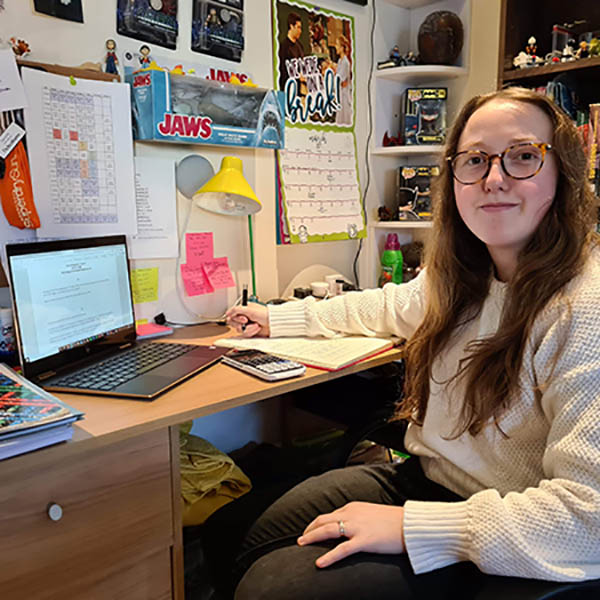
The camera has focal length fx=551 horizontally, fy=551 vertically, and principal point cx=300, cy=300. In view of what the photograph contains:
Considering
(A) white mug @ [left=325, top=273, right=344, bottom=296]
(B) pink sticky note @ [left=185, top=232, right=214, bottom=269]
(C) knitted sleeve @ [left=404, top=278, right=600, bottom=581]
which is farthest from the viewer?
(A) white mug @ [left=325, top=273, right=344, bottom=296]

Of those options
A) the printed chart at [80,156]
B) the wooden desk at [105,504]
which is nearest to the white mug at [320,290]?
the printed chart at [80,156]

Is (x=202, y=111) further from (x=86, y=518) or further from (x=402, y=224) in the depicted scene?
(x=86, y=518)

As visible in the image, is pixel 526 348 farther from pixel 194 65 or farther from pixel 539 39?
pixel 539 39

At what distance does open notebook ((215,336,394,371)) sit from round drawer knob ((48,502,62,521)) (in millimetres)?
597

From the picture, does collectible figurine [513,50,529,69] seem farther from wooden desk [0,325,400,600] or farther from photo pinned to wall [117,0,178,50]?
wooden desk [0,325,400,600]

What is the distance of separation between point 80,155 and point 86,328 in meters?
0.46

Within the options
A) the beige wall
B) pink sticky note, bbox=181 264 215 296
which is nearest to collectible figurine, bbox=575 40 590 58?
the beige wall

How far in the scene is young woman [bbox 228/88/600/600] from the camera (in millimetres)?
756

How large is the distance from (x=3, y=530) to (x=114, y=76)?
1.10 metres

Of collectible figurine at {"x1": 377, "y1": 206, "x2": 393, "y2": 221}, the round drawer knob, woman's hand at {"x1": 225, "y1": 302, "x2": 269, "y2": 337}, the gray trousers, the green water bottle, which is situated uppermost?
collectible figurine at {"x1": 377, "y1": 206, "x2": 393, "y2": 221}

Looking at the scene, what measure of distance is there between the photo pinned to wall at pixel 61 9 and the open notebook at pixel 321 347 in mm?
876

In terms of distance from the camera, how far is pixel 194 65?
5.21ft

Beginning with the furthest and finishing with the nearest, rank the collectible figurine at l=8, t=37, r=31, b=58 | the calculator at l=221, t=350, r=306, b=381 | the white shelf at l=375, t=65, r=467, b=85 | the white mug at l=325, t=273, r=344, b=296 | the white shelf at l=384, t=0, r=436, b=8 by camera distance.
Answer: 1. the white shelf at l=384, t=0, r=436, b=8
2. the white shelf at l=375, t=65, r=467, b=85
3. the white mug at l=325, t=273, r=344, b=296
4. the collectible figurine at l=8, t=37, r=31, b=58
5. the calculator at l=221, t=350, r=306, b=381

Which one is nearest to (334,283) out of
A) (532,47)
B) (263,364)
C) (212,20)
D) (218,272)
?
(218,272)
